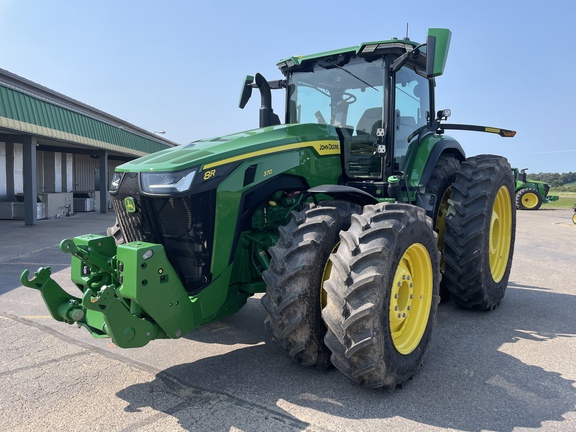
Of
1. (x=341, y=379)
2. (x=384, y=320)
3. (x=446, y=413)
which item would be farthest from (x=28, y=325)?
(x=446, y=413)

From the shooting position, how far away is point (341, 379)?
346 centimetres

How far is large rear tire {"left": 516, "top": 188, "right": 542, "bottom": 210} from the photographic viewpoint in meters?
24.6

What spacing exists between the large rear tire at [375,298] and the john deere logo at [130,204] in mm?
1571

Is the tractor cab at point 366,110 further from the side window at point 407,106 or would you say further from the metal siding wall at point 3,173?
the metal siding wall at point 3,173

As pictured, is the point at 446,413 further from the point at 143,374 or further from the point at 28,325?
the point at 28,325

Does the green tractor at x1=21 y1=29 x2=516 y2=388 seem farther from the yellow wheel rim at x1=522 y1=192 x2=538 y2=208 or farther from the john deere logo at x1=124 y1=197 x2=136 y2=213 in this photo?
the yellow wheel rim at x1=522 y1=192 x2=538 y2=208

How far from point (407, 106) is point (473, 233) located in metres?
1.48

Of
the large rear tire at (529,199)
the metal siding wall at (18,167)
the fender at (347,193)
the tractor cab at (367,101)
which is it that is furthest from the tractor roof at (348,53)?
the large rear tire at (529,199)

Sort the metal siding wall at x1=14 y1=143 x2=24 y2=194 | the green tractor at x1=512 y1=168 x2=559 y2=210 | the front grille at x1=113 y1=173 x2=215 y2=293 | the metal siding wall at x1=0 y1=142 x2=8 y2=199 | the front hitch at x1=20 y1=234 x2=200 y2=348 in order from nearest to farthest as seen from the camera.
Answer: the front hitch at x1=20 y1=234 x2=200 y2=348 < the front grille at x1=113 y1=173 x2=215 y2=293 < the metal siding wall at x1=0 y1=142 x2=8 y2=199 < the metal siding wall at x1=14 y1=143 x2=24 y2=194 < the green tractor at x1=512 y1=168 x2=559 y2=210

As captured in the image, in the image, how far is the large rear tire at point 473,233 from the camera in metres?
4.69

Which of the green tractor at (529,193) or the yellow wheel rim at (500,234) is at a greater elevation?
the green tractor at (529,193)

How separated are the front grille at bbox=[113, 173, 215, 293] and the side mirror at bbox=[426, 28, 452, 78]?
6.85 ft

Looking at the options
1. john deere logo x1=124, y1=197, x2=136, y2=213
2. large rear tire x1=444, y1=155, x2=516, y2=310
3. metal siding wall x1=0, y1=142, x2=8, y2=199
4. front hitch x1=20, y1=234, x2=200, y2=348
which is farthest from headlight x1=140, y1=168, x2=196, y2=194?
metal siding wall x1=0, y1=142, x2=8, y2=199

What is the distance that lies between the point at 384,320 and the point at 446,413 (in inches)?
27.5
